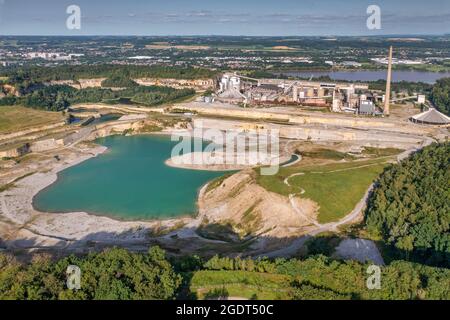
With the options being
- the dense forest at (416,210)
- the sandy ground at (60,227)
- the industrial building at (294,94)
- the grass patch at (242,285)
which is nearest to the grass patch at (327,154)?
the dense forest at (416,210)

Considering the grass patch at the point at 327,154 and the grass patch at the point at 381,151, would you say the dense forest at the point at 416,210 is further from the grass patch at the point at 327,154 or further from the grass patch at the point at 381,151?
the grass patch at the point at 381,151

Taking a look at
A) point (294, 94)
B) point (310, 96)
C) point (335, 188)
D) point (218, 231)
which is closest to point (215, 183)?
point (218, 231)

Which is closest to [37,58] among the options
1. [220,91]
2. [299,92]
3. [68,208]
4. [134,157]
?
[220,91]

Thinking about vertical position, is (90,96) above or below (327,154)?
above

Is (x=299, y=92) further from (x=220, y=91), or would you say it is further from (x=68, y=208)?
(x=68, y=208)

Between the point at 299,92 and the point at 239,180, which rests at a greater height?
the point at 299,92

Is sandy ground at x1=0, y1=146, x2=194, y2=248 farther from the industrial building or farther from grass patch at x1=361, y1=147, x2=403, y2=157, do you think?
the industrial building

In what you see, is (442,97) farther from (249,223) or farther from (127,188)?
(127,188)
